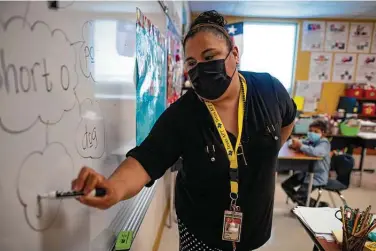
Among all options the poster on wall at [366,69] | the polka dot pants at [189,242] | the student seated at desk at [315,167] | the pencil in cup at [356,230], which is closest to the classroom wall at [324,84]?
the poster on wall at [366,69]

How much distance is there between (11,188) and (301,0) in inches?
200

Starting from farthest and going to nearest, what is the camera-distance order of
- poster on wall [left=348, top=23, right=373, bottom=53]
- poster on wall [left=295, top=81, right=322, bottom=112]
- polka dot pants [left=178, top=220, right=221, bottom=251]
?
1. poster on wall [left=295, top=81, right=322, bottom=112]
2. poster on wall [left=348, top=23, right=373, bottom=53]
3. polka dot pants [left=178, top=220, right=221, bottom=251]

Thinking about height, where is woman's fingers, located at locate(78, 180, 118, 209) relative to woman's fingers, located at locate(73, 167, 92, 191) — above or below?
below

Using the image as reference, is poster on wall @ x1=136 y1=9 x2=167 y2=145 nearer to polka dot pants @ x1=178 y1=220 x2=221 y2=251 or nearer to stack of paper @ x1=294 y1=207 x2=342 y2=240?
polka dot pants @ x1=178 y1=220 x2=221 y2=251

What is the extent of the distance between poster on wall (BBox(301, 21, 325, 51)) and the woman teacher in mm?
5334

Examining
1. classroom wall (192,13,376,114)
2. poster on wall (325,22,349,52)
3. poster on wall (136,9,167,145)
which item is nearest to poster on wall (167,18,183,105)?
poster on wall (136,9,167,145)

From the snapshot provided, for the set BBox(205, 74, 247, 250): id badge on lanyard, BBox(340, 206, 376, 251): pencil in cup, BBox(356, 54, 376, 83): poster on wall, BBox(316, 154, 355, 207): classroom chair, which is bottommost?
BBox(316, 154, 355, 207): classroom chair

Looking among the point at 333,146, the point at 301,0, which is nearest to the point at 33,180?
the point at 333,146

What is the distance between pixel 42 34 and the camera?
1.98 ft

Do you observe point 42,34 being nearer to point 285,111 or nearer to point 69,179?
point 69,179

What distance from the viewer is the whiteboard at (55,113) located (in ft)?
1.74

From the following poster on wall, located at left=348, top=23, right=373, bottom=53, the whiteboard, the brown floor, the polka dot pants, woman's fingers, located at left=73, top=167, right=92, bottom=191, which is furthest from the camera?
poster on wall, located at left=348, top=23, right=373, bottom=53

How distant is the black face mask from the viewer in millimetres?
1018

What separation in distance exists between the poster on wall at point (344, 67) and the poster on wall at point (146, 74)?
5089 mm
